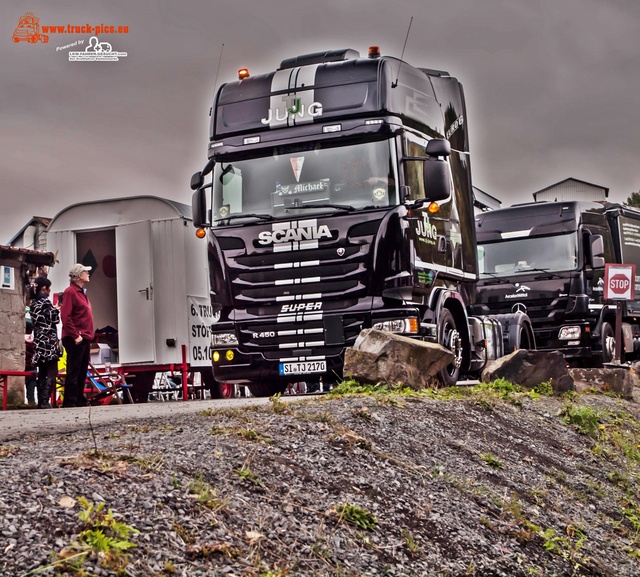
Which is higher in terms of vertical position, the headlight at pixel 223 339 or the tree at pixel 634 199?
the tree at pixel 634 199

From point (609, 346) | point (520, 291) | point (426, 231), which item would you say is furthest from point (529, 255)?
point (426, 231)

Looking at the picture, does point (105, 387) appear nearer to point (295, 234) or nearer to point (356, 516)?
point (295, 234)

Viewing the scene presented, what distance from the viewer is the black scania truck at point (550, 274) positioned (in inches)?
765

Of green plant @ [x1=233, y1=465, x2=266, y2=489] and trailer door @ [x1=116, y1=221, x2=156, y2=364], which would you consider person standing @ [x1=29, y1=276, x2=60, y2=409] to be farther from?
green plant @ [x1=233, y1=465, x2=266, y2=489]

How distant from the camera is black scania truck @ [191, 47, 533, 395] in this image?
11.8m

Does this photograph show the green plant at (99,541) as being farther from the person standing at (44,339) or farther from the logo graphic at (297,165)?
the person standing at (44,339)

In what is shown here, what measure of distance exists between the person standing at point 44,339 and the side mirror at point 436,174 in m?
5.44

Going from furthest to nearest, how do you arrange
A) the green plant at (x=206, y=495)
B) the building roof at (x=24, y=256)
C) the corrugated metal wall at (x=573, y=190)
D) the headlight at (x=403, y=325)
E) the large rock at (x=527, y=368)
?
the corrugated metal wall at (x=573, y=190) → the building roof at (x=24, y=256) → the large rock at (x=527, y=368) → the headlight at (x=403, y=325) → the green plant at (x=206, y=495)

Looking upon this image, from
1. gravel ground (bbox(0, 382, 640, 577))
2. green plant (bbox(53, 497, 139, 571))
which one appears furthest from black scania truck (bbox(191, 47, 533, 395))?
green plant (bbox(53, 497, 139, 571))

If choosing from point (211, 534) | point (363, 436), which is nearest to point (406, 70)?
point (363, 436)

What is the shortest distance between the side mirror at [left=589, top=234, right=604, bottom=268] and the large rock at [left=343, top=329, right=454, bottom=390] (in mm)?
9723

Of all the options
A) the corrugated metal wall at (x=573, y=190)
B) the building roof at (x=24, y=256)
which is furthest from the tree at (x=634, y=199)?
the building roof at (x=24, y=256)

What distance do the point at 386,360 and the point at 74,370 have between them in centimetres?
517

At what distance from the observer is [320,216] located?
11930 mm
